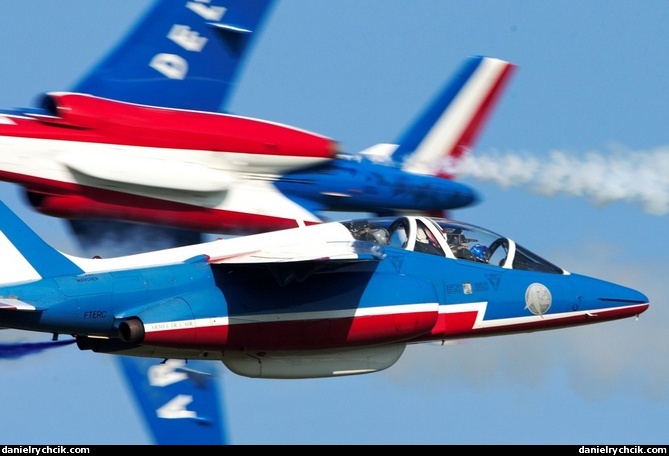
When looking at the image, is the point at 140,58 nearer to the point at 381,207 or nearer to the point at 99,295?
the point at 381,207

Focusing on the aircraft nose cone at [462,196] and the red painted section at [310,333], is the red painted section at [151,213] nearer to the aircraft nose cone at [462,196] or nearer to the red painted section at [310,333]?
the aircraft nose cone at [462,196]

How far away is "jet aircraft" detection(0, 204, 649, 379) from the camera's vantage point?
18.0 metres

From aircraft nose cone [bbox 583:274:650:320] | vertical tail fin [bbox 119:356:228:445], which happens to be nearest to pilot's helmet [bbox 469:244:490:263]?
aircraft nose cone [bbox 583:274:650:320]

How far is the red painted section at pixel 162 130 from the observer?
22.4m

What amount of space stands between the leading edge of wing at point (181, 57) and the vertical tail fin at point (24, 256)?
18.9 feet

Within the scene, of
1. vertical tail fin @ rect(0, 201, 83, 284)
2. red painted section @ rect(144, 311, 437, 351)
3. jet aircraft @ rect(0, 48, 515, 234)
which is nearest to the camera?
vertical tail fin @ rect(0, 201, 83, 284)

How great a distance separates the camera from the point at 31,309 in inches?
686

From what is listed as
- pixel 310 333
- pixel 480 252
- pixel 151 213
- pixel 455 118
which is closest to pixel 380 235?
pixel 480 252

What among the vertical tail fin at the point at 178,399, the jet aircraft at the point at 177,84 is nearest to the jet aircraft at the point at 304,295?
the vertical tail fin at the point at 178,399

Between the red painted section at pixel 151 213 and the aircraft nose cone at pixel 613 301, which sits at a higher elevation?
the aircraft nose cone at pixel 613 301

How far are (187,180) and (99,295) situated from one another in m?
5.52

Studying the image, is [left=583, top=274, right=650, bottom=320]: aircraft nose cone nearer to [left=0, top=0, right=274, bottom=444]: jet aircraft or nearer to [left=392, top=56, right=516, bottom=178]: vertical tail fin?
[left=0, top=0, right=274, bottom=444]: jet aircraft

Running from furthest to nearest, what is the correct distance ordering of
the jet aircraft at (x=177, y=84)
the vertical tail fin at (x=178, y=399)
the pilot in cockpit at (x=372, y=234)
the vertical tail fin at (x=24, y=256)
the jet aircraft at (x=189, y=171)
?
1. the jet aircraft at (x=177, y=84)
2. the vertical tail fin at (x=178, y=399)
3. the jet aircraft at (x=189, y=171)
4. the pilot in cockpit at (x=372, y=234)
5. the vertical tail fin at (x=24, y=256)

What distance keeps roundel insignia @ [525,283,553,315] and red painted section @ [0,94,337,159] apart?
494 centimetres
